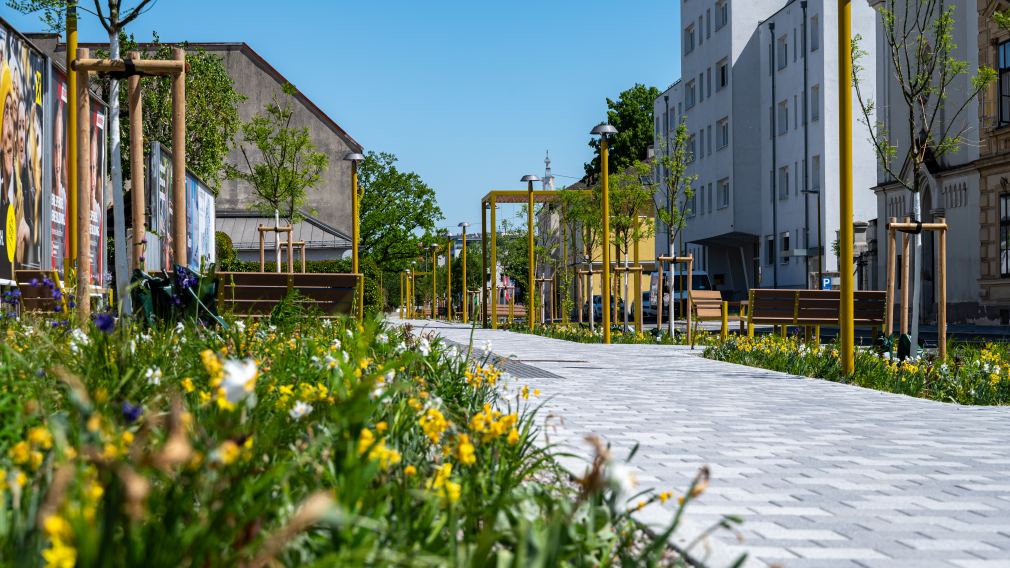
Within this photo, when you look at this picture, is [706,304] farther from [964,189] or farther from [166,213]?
[166,213]

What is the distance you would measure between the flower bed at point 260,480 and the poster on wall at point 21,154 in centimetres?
976

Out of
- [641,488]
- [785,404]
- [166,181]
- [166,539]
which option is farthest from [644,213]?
[166,539]

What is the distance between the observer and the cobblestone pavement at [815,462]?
4.32 m

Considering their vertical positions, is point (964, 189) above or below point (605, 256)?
above

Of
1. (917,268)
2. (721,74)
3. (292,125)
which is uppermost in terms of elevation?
(721,74)

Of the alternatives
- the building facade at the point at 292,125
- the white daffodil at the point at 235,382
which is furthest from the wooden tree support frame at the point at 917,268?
the building facade at the point at 292,125

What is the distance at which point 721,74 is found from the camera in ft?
200

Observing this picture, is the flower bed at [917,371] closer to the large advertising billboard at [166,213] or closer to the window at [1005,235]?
the large advertising billboard at [166,213]

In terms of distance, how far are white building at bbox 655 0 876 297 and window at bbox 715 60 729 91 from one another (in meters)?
0.05

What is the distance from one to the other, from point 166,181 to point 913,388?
12.0m

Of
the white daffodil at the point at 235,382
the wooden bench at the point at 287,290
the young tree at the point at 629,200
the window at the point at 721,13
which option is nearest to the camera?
the white daffodil at the point at 235,382

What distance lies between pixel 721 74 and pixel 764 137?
4.84 metres

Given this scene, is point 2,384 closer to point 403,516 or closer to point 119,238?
point 403,516

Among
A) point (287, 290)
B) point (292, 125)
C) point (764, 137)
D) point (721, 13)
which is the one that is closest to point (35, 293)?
point (287, 290)
